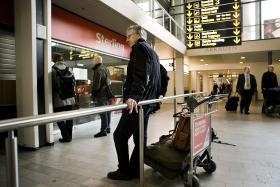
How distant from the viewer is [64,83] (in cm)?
373

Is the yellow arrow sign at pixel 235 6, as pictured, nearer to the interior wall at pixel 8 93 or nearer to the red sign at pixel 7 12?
the red sign at pixel 7 12

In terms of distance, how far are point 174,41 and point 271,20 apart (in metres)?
5.51

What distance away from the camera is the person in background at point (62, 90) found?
12.1ft

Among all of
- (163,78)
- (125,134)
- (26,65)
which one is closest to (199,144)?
(125,134)

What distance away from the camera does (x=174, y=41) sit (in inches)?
365

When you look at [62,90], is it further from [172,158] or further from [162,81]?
[172,158]

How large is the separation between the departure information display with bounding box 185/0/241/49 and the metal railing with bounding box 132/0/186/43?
868 mm

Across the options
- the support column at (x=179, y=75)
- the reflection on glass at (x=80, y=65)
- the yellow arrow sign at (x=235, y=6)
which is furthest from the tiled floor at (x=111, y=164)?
the support column at (x=179, y=75)

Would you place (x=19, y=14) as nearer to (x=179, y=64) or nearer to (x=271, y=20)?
(x=179, y=64)

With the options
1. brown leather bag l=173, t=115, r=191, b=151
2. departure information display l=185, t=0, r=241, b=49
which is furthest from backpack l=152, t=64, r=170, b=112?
departure information display l=185, t=0, r=241, b=49

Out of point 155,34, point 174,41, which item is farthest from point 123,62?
point 174,41

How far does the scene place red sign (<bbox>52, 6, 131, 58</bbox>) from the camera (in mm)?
4561

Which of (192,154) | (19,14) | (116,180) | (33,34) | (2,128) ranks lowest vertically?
(116,180)

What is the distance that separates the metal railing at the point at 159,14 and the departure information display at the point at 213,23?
868 millimetres
